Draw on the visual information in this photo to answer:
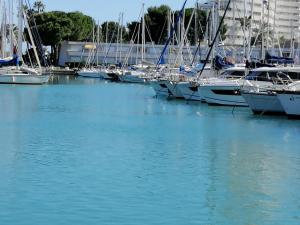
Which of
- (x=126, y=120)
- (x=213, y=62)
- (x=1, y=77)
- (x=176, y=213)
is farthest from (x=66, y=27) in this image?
(x=176, y=213)

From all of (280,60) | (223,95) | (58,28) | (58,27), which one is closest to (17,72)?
(280,60)

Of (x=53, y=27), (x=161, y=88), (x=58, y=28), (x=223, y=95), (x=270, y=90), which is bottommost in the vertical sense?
(x=161, y=88)

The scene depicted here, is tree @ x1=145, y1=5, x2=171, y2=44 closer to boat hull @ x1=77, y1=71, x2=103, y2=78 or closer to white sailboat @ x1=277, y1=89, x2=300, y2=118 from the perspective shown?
boat hull @ x1=77, y1=71, x2=103, y2=78

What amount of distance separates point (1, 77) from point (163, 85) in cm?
2179

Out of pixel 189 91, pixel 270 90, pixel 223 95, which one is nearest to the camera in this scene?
pixel 270 90

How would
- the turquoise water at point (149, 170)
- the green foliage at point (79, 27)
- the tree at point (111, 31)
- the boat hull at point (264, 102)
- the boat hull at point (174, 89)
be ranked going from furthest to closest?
Answer: the tree at point (111, 31)
the green foliage at point (79, 27)
the boat hull at point (174, 89)
the boat hull at point (264, 102)
the turquoise water at point (149, 170)

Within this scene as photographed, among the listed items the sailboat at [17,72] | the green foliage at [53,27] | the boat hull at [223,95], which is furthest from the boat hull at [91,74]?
the boat hull at [223,95]

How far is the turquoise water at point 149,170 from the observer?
17422 mm

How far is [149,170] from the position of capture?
926 inches

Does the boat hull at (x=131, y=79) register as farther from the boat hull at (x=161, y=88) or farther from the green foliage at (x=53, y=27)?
the green foliage at (x=53, y=27)

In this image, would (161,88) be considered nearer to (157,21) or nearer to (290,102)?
(290,102)

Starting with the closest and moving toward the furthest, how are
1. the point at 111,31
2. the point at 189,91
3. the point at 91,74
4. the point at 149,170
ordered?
the point at 149,170 < the point at 189,91 < the point at 91,74 < the point at 111,31

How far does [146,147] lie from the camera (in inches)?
1156

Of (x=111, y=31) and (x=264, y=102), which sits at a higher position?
(x=111, y=31)
